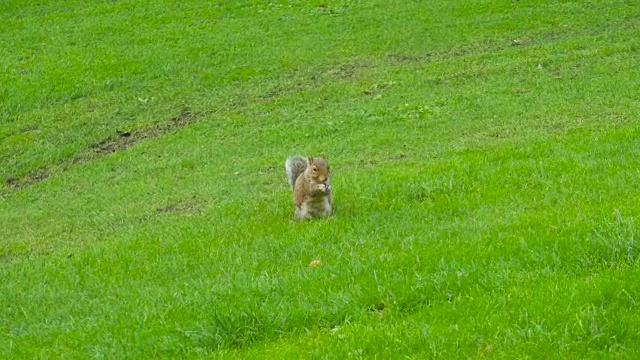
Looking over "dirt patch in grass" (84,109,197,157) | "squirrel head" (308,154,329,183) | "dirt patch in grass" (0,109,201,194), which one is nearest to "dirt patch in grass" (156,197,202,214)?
"squirrel head" (308,154,329,183)

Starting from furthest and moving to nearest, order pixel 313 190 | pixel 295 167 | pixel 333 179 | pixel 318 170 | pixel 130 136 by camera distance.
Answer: pixel 130 136
pixel 333 179
pixel 295 167
pixel 313 190
pixel 318 170

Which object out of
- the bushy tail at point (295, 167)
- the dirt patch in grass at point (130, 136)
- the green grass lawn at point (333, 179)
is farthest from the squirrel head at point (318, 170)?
the dirt patch in grass at point (130, 136)

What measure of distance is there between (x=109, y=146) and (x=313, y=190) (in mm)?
12539

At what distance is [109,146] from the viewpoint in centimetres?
2200

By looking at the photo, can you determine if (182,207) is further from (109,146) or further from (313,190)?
(109,146)

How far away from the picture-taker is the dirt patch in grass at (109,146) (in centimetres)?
2059

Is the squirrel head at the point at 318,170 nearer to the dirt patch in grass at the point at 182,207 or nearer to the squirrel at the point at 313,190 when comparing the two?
the squirrel at the point at 313,190

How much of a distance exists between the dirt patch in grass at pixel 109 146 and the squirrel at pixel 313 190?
1083 cm

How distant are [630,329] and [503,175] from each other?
591 cm

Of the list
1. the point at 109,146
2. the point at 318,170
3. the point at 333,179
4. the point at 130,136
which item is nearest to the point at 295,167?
the point at 318,170

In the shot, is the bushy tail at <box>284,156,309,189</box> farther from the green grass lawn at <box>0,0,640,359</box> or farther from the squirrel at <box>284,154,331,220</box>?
the green grass lawn at <box>0,0,640,359</box>

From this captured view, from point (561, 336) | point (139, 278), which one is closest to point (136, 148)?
point (139, 278)

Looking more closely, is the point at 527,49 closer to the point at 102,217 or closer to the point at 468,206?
the point at 102,217

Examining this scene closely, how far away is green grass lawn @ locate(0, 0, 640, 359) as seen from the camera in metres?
6.79
